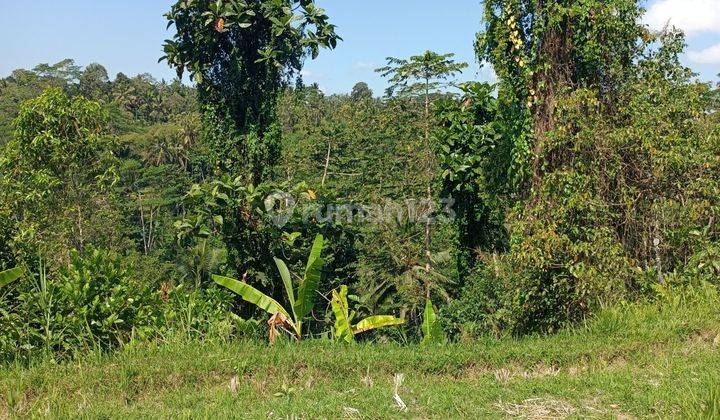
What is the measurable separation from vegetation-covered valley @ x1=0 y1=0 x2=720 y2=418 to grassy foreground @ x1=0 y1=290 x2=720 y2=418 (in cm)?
2

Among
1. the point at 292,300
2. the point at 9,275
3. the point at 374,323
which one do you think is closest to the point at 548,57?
the point at 374,323

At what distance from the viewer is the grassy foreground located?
403 cm

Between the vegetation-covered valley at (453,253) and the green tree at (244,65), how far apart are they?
36 millimetres

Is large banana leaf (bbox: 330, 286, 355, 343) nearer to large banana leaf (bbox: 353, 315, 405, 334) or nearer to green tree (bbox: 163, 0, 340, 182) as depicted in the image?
large banana leaf (bbox: 353, 315, 405, 334)

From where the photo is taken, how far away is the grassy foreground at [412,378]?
13.2 ft

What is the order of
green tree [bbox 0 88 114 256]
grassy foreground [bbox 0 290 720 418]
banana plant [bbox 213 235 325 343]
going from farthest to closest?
green tree [bbox 0 88 114 256]
banana plant [bbox 213 235 325 343]
grassy foreground [bbox 0 290 720 418]

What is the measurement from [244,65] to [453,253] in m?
4.53

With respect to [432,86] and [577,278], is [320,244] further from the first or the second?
[432,86]

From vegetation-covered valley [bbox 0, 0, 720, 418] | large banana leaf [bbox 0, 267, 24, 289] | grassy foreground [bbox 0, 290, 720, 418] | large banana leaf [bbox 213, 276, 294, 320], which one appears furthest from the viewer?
large banana leaf [bbox 213, 276, 294, 320]

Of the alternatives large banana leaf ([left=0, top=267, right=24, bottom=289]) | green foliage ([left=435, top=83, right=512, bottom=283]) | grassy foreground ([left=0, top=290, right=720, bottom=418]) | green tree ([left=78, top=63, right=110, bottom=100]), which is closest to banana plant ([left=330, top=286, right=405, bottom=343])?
grassy foreground ([left=0, top=290, right=720, bottom=418])

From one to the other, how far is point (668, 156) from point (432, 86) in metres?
8.48

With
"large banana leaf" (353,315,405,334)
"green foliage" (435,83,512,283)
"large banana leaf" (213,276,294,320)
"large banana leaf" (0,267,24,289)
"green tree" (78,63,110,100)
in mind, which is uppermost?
"green tree" (78,63,110,100)

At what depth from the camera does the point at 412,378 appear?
4.86m

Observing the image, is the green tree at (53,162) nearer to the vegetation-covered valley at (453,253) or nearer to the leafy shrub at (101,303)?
the vegetation-covered valley at (453,253)
